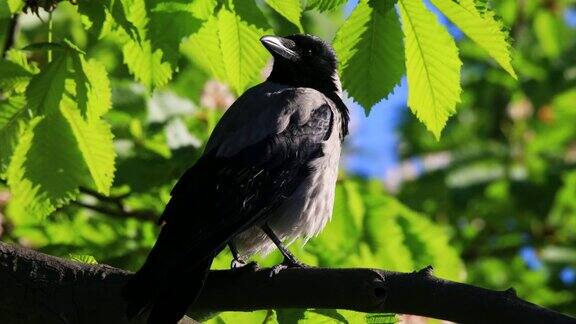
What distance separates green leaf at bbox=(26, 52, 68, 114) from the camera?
13.2 feet

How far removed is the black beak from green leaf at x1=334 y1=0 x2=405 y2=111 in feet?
4.30

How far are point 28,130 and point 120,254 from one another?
1509mm

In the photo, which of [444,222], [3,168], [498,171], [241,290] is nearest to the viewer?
[241,290]

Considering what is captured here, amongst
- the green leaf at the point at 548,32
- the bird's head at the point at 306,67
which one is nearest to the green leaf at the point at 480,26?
the bird's head at the point at 306,67

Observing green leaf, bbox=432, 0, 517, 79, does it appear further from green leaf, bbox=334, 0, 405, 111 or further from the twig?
the twig

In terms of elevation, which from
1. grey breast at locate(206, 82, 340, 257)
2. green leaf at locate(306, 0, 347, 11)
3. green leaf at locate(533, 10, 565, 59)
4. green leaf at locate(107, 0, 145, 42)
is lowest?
green leaf at locate(533, 10, 565, 59)

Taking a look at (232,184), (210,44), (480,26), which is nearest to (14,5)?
(210,44)

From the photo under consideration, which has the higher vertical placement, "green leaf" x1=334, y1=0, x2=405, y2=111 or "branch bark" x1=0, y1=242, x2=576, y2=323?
"green leaf" x1=334, y1=0, x2=405, y2=111

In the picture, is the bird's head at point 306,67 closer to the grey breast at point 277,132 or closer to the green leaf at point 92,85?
the grey breast at point 277,132

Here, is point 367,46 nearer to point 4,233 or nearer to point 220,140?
point 220,140

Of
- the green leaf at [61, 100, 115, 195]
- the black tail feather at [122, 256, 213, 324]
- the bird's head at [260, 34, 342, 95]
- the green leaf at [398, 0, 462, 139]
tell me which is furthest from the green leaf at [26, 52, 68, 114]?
the bird's head at [260, 34, 342, 95]

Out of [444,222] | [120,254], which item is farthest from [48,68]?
[444,222]

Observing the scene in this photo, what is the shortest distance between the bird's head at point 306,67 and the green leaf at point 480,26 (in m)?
2.06

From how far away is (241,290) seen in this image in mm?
3572
